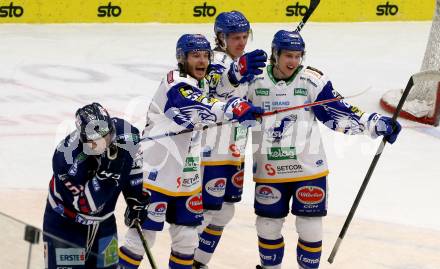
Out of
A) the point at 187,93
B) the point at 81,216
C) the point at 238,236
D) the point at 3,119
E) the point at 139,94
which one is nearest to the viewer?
the point at 81,216

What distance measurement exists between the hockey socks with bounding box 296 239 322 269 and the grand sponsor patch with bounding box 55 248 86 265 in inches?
77.3

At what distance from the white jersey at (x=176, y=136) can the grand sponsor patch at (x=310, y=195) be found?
2.23 ft

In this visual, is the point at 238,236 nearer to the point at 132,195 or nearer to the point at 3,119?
the point at 132,195

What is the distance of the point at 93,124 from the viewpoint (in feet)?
17.1

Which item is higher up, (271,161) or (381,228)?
(271,161)

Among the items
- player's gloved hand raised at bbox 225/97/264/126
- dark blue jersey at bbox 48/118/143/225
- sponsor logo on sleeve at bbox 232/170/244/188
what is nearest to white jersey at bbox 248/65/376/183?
sponsor logo on sleeve at bbox 232/170/244/188

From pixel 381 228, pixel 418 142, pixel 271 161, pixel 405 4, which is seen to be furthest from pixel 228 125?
pixel 405 4

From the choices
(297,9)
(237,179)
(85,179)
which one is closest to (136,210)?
(85,179)

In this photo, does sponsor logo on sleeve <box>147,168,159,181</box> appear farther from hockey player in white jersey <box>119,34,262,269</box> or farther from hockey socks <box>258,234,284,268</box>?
hockey socks <box>258,234,284,268</box>

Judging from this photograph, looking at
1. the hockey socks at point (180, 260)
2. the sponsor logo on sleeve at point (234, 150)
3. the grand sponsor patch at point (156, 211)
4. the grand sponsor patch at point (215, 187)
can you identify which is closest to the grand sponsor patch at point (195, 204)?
the grand sponsor patch at point (156, 211)

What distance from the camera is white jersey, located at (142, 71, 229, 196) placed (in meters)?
6.14

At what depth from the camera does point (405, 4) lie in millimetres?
15148

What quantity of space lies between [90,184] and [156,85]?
21.9ft

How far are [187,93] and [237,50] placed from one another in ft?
2.93
